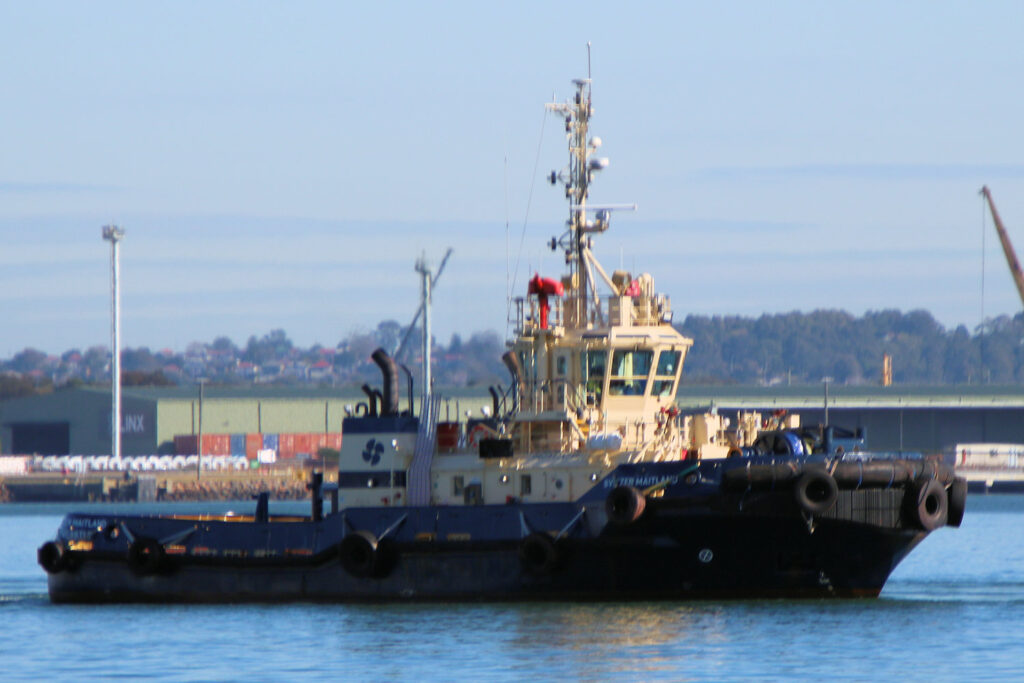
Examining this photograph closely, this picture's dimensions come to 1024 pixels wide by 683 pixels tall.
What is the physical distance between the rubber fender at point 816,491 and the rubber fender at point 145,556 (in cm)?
1095

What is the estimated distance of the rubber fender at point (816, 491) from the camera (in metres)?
25.8

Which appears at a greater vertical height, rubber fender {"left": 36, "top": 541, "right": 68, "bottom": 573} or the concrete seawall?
rubber fender {"left": 36, "top": 541, "right": 68, "bottom": 573}

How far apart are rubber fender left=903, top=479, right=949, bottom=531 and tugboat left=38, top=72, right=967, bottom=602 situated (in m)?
0.02

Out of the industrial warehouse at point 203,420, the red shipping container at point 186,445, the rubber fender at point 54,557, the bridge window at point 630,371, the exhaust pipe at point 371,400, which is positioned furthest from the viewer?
the industrial warehouse at point 203,420

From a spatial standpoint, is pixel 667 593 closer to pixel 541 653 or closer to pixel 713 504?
pixel 713 504

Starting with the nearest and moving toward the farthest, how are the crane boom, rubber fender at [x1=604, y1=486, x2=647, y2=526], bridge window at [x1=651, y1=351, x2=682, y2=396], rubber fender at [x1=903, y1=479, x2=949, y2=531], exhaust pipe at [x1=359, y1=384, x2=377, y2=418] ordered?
1. rubber fender at [x1=604, y1=486, x2=647, y2=526]
2. rubber fender at [x1=903, y1=479, x2=949, y2=531]
3. bridge window at [x1=651, y1=351, x2=682, y2=396]
4. exhaust pipe at [x1=359, y1=384, x2=377, y2=418]
5. the crane boom

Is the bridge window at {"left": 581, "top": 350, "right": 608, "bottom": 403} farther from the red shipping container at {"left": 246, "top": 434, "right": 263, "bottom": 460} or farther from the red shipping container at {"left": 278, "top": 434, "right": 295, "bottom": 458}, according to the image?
the red shipping container at {"left": 246, "top": 434, "right": 263, "bottom": 460}

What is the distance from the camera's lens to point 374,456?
2945 cm

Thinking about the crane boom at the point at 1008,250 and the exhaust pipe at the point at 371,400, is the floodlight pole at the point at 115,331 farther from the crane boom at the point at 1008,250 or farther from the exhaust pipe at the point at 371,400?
the exhaust pipe at the point at 371,400

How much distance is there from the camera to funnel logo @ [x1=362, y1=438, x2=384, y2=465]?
29422mm

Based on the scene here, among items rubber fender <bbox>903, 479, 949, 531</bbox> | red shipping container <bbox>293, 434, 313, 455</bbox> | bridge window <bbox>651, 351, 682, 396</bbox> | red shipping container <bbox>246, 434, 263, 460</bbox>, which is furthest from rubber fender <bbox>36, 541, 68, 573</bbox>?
red shipping container <bbox>246, 434, 263, 460</bbox>

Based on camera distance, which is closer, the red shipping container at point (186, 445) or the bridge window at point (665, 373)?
the bridge window at point (665, 373)

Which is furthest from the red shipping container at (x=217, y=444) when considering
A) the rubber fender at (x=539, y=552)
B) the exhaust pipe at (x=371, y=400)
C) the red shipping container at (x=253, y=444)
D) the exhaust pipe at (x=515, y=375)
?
the rubber fender at (x=539, y=552)

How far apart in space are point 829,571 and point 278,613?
28.2 feet
